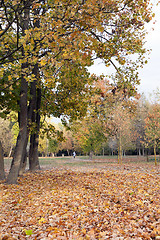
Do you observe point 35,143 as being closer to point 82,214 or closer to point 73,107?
point 73,107

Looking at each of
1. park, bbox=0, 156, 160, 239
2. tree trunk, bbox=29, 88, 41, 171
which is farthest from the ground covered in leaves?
tree trunk, bbox=29, 88, 41, 171

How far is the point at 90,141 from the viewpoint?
2622 cm

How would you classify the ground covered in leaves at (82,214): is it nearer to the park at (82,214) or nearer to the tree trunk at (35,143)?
the park at (82,214)

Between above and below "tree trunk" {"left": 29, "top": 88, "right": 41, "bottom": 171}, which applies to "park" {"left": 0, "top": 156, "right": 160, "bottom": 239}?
below

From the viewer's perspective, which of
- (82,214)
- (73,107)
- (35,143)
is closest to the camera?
(82,214)

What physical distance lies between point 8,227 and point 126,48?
7.65 meters

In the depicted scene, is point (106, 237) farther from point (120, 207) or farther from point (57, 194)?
point (57, 194)

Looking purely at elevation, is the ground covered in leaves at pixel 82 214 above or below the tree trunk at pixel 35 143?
below

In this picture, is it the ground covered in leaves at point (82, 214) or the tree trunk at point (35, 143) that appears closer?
the ground covered in leaves at point (82, 214)

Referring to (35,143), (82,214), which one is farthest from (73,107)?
(82,214)

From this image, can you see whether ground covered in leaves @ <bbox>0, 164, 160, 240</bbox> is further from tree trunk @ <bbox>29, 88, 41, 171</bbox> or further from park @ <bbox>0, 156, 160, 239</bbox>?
tree trunk @ <bbox>29, 88, 41, 171</bbox>

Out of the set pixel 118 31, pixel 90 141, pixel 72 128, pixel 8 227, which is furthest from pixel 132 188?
pixel 90 141

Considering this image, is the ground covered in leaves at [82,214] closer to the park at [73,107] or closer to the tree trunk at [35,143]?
the park at [73,107]

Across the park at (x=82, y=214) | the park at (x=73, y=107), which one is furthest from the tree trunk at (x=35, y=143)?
the park at (x=82, y=214)
